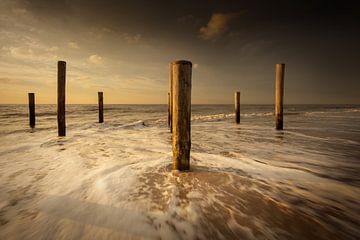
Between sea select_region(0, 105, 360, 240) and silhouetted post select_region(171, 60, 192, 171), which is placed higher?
silhouetted post select_region(171, 60, 192, 171)

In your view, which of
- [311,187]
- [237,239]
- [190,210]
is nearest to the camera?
[237,239]

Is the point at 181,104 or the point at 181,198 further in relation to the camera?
the point at 181,104

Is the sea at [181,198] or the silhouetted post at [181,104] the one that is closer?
the sea at [181,198]

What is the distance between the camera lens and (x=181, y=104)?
331 cm

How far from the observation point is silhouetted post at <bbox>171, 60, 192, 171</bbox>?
3.27 m

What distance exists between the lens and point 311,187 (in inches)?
113

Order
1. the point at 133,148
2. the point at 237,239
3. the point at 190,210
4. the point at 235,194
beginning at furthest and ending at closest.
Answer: the point at 133,148 < the point at 235,194 < the point at 190,210 < the point at 237,239

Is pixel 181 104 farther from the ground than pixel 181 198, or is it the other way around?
pixel 181 104

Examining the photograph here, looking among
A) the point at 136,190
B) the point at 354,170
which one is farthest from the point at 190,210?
the point at 354,170

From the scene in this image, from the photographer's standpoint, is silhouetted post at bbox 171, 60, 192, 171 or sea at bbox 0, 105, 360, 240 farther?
silhouetted post at bbox 171, 60, 192, 171

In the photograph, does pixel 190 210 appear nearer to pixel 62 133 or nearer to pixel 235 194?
pixel 235 194

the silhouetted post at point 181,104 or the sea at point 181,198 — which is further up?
the silhouetted post at point 181,104

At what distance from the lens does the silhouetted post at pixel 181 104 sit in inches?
129

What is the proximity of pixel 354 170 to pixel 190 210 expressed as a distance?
354 cm
